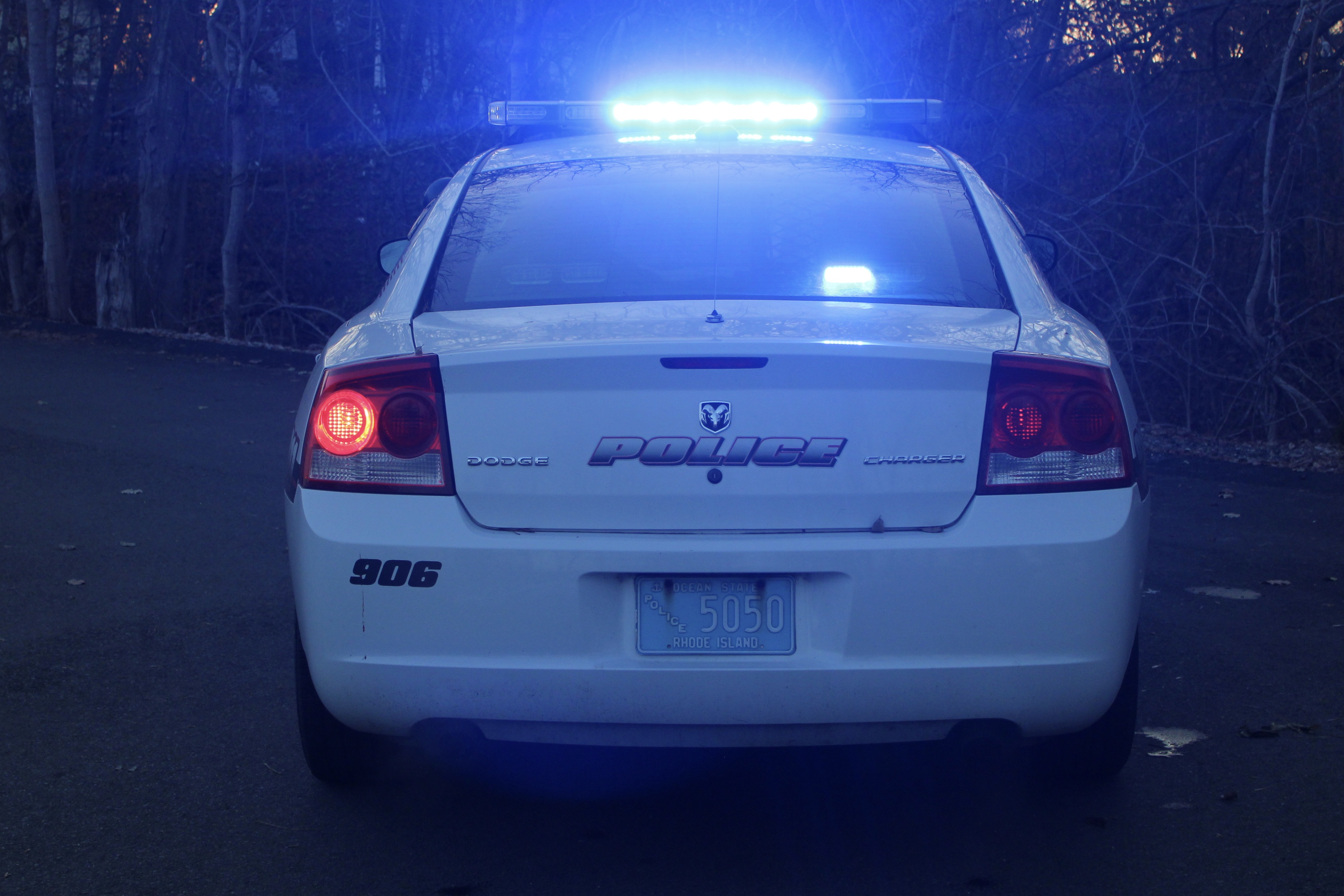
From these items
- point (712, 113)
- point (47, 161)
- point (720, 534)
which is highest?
point (712, 113)

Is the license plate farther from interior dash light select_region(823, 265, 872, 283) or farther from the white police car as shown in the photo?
interior dash light select_region(823, 265, 872, 283)

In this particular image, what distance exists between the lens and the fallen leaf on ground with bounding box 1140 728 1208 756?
380 centimetres

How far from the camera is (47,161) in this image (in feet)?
53.7

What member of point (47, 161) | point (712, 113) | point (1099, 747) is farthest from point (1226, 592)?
point (47, 161)

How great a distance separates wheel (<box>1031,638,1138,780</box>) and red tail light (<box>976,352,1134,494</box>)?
627 millimetres

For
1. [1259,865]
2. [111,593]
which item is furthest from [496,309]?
[111,593]

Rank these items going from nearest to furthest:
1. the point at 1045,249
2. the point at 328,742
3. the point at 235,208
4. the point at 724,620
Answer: the point at 724,620 < the point at 328,742 < the point at 1045,249 < the point at 235,208

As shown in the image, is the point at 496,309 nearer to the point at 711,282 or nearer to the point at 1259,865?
the point at 711,282

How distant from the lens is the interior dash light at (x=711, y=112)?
455cm

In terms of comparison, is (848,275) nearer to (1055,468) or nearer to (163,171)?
(1055,468)

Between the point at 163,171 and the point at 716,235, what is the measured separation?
15381mm

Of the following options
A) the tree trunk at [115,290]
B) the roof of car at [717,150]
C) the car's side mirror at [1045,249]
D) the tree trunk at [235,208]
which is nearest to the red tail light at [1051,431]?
the roof of car at [717,150]

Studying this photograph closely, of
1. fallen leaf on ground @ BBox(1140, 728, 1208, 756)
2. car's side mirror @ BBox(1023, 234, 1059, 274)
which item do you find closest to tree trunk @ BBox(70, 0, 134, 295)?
car's side mirror @ BBox(1023, 234, 1059, 274)

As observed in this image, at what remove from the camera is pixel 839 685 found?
9.20 ft
